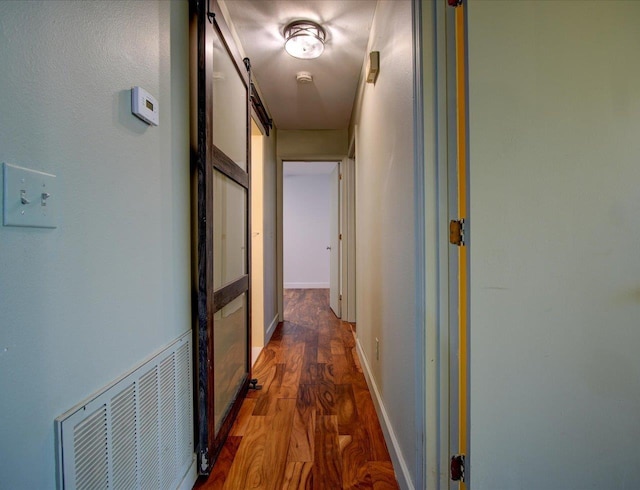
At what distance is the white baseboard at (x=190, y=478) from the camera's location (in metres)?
1.22

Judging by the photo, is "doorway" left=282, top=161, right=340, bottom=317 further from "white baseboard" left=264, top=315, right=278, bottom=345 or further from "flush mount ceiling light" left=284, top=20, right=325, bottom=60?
"flush mount ceiling light" left=284, top=20, right=325, bottom=60

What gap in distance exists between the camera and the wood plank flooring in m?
1.34

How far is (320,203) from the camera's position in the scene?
6621 millimetres

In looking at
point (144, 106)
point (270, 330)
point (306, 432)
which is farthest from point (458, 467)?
point (270, 330)

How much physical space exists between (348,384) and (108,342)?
1.74 m

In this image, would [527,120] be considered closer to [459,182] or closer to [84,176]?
[459,182]

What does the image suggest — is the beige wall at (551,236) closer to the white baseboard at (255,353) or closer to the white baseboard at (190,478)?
the white baseboard at (190,478)

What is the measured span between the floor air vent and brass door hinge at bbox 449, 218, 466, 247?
1.05 metres

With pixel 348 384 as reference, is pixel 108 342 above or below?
above

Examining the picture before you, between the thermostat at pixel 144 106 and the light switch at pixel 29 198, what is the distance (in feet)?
1.21

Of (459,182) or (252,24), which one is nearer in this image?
(459,182)

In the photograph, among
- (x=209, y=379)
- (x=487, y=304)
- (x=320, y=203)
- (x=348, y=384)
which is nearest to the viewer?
(x=487, y=304)

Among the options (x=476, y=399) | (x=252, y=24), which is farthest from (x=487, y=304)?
(x=252, y=24)

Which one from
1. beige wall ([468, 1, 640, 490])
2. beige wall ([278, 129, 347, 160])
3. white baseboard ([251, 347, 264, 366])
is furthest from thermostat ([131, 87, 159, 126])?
beige wall ([278, 129, 347, 160])
